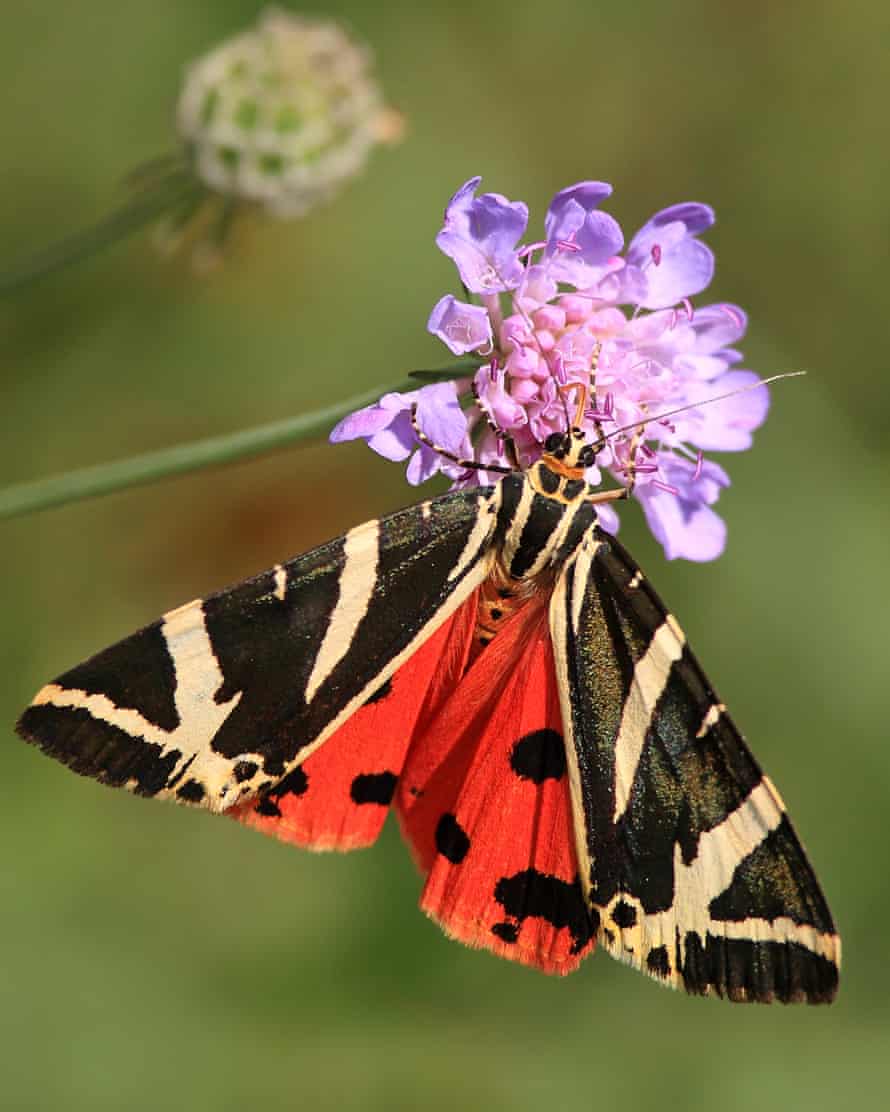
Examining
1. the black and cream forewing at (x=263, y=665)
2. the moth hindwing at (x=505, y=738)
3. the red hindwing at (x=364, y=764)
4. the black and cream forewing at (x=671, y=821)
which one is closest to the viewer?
the black and cream forewing at (x=263, y=665)

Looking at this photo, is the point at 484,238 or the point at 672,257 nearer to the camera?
the point at 484,238

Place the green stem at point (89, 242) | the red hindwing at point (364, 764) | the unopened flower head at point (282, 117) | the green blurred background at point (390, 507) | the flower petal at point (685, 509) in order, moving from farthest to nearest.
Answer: the green blurred background at point (390, 507) → the unopened flower head at point (282, 117) → the green stem at point (89, 242) → the flower petal at point (685, 509) → the red hindwing at point (364, 764)

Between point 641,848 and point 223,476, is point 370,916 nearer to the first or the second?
point 223,476

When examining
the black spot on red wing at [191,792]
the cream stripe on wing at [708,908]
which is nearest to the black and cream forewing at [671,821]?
the cream stripe on wing at [708,908]

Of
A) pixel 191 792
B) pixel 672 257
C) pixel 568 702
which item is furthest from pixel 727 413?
pixel 191 792

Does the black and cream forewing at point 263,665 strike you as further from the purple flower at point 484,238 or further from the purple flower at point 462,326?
the purple flower at point 484,238

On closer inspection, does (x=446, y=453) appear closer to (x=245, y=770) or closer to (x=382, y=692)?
(x=382, y=692)

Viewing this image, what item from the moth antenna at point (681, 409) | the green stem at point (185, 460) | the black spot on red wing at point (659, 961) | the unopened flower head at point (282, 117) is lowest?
the black spot on red wing at point (659, 961)
